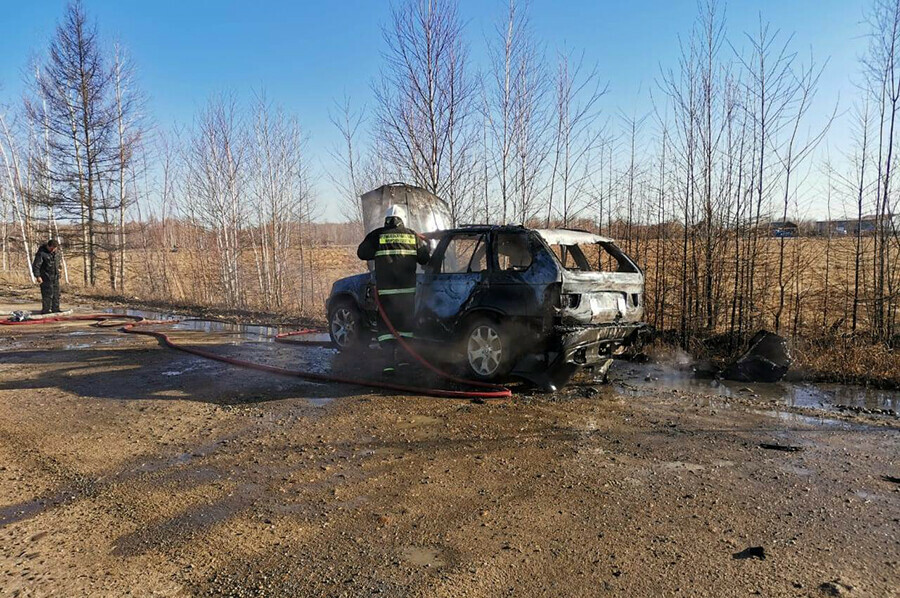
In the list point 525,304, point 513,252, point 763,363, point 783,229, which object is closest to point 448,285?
point 513,252

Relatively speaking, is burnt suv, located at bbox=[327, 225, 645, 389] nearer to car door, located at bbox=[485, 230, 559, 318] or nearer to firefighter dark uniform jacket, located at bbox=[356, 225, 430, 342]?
car door, located at bbox=[485, 230, 559, 318]

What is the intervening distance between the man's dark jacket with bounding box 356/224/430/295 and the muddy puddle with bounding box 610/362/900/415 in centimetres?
274

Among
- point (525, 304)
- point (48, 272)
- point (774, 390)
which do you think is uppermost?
point (48, 272)

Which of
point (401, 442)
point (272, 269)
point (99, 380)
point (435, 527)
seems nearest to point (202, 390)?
point (99, 380)

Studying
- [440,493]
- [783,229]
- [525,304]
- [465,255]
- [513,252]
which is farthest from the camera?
[783,229]

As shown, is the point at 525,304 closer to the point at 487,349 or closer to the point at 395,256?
the point at 487,349

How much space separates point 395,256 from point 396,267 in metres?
0.13

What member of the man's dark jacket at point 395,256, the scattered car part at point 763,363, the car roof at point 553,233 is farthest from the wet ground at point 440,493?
the car roof at point 553,233

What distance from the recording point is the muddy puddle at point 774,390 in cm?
600

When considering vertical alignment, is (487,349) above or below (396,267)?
below

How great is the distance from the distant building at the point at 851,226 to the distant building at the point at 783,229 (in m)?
0.33

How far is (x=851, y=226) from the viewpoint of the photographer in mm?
8680

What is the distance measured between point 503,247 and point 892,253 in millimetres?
6185

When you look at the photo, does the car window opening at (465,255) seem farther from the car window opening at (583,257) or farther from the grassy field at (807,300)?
the grassy field at (807,300)
